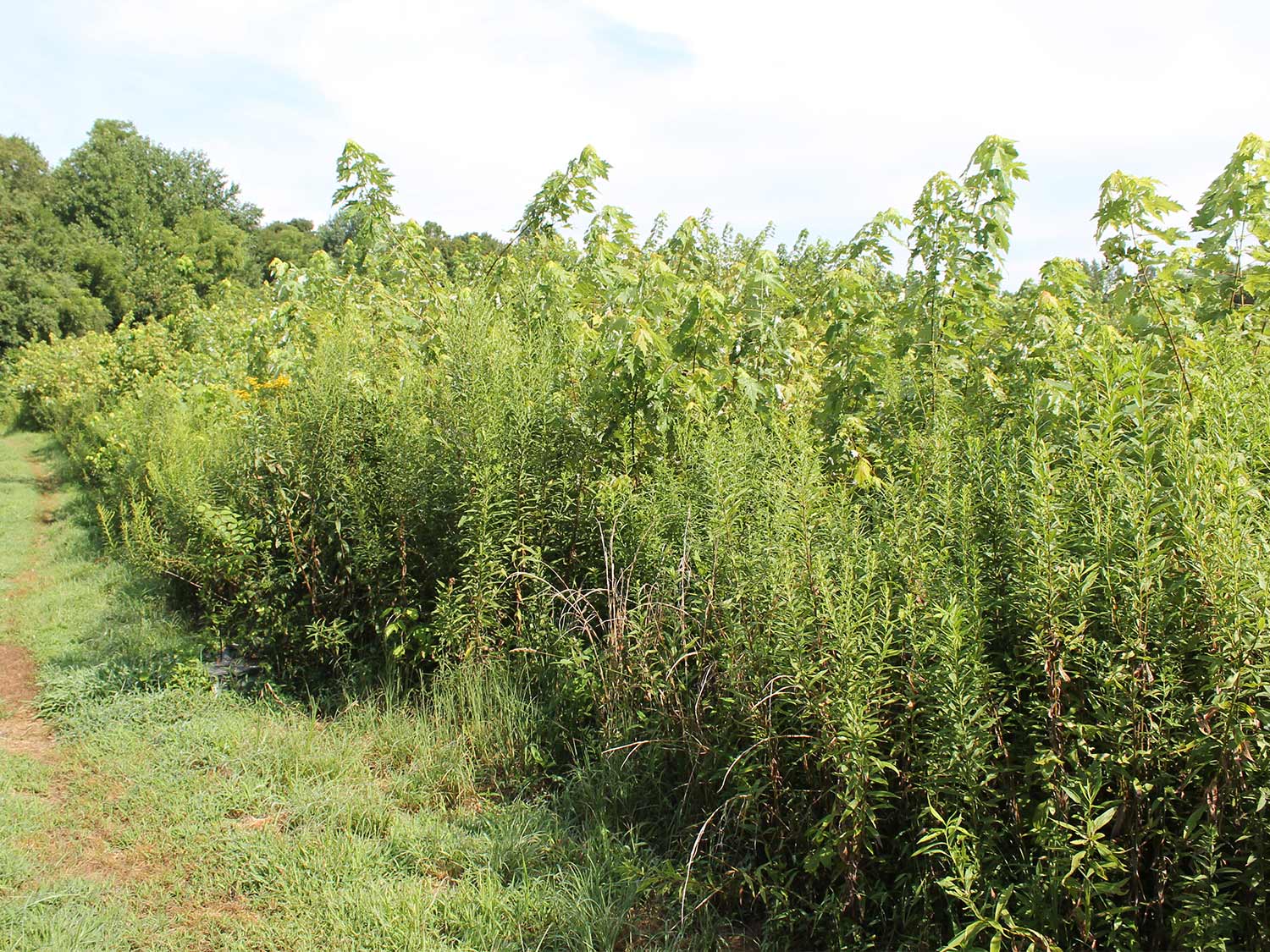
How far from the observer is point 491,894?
11.5 ft

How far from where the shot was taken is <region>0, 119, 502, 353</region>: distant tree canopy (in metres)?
43.9

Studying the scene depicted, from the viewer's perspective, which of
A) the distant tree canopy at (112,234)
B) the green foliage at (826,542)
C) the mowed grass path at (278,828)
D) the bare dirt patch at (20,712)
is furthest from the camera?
the distant tree canopy at (112,234)

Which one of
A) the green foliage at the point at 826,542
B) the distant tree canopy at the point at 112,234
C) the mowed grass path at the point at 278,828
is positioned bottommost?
the mowed grass path at the point at 278,828

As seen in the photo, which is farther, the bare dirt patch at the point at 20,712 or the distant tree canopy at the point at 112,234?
the distant tree canopy at the point at 112,234

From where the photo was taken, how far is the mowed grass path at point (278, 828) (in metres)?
3.45

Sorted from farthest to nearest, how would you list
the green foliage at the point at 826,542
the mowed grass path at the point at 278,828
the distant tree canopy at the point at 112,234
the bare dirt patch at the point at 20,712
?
the distant tree canopy at the point at 112,234, the bare dirt patch at the point at 20,712, the mowed grass path at the point at 278,828, the green foliage at the point at 826,542

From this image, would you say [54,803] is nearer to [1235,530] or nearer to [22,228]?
[1235,530]

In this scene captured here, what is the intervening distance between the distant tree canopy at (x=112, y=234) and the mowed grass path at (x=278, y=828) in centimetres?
3294

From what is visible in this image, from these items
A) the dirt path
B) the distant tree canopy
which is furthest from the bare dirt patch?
the distant tree canopy

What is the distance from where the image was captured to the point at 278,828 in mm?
4148

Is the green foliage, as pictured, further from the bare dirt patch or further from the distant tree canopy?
the distant tree canopy

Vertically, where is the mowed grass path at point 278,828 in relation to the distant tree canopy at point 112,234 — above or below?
below

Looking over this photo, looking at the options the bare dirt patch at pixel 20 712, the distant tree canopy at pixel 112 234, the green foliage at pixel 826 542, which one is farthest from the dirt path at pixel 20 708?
the distant tree canopy at pixel 112 234

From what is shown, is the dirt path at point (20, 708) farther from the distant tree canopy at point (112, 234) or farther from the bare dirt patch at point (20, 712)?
the distant tree canopy at point (112, 234)
